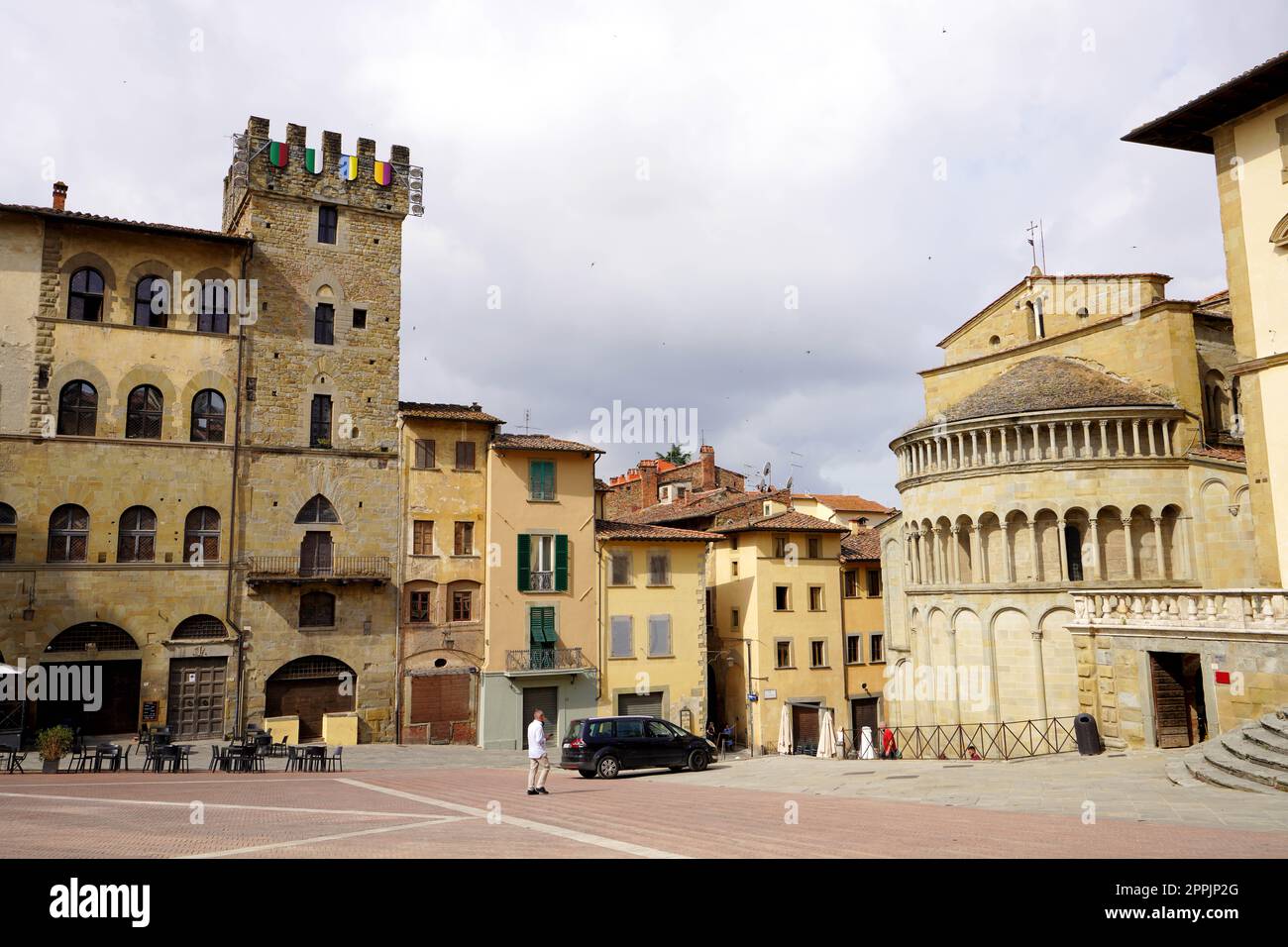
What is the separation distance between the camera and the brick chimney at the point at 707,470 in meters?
60.7

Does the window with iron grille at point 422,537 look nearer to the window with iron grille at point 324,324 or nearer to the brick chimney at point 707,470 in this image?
the window with iron grille at point 324,324

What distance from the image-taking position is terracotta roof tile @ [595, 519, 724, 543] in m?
40.5

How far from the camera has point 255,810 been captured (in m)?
13.4

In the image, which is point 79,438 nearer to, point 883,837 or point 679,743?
point 679,743

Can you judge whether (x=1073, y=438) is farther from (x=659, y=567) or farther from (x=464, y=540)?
(x=464, y=540)

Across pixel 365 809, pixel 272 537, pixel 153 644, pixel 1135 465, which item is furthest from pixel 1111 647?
pixel 153 644

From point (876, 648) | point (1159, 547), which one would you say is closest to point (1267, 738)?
point (1159, 547)

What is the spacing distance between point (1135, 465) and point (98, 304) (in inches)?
1557

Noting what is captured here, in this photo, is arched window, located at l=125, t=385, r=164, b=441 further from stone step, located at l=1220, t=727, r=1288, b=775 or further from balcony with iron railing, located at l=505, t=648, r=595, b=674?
stone step, located at l=1220, t=727, r=1288, b=775

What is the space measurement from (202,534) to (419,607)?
869cm

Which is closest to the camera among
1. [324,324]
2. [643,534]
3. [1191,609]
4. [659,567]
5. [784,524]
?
[1191,609]

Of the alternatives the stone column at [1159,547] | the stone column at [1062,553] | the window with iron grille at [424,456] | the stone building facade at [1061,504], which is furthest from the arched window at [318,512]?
the stone column at [1159,547]

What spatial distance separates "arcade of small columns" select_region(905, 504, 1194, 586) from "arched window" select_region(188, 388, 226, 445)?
1160 inches

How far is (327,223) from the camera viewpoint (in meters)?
37.9
